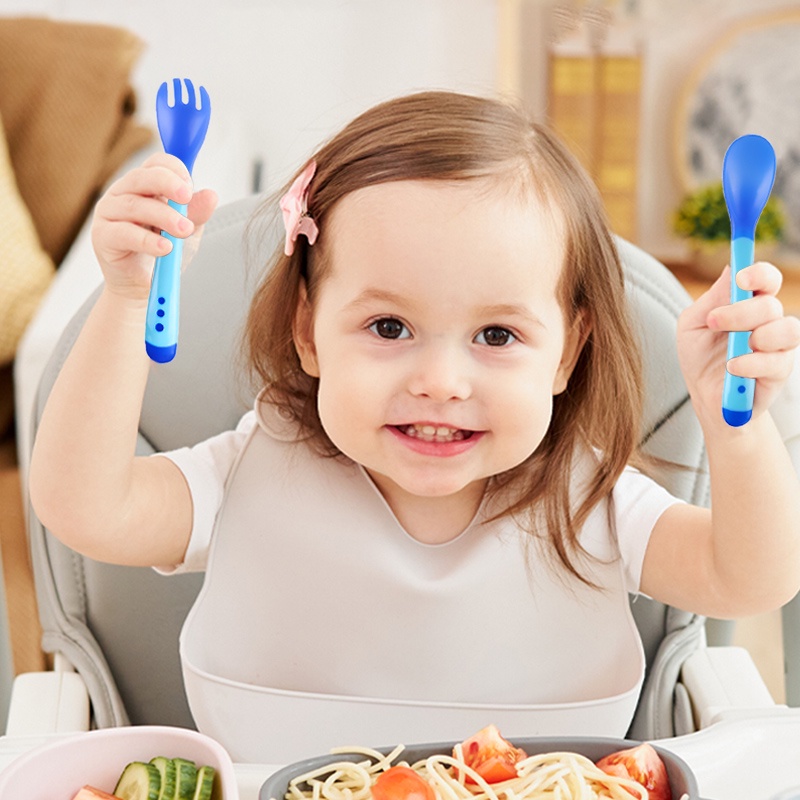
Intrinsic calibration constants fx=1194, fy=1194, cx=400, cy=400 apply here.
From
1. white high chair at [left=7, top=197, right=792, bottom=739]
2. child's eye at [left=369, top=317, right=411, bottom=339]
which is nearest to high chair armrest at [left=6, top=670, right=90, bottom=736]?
white high chair at [left=7, top=197, right=792, bottom=739]

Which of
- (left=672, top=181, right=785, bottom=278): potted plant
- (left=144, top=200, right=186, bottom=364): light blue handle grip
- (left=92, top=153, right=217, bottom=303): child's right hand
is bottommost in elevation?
(left=672, top=181, right=785, bottom=278): potted plant

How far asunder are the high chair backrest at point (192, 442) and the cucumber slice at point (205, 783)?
0.40 m

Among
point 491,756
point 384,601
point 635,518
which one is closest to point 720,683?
point 635,518

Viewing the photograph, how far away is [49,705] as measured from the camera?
0.90 meters

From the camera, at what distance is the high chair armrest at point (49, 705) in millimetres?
A: 874

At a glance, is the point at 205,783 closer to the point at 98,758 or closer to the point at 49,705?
the point at 98,758

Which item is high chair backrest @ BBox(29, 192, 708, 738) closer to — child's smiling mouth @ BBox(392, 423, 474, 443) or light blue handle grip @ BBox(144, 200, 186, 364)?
child's smiling mouth @ BBox(392, 423, 474, 443)

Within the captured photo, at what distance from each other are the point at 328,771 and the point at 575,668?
0.34 m

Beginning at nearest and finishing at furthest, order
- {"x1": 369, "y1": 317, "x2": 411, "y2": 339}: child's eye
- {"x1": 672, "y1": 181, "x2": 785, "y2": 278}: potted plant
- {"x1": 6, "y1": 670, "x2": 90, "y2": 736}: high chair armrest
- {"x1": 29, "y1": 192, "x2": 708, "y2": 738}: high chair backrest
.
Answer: {"x1": 369, "y1": 317, "x2": 411, "y2": 339}: child's eye
{"x1": 6, "y1": 670, "x2": 90, "y2": 736}: high chair armrest
{"x1": 29, "y1": 192, "x2": 708, "y2": 738}: high chair backrest
{"x1": 672, "y1": 181, "x2": 785, "y2": 278}: potted plant

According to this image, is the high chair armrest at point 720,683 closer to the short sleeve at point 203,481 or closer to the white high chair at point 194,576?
the white high chair at point 194,576

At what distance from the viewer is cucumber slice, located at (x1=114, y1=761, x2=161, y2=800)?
0.57 metres

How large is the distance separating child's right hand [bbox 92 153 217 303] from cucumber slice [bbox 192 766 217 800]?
0.26 metres

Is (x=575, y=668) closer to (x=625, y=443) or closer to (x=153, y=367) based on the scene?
(x=625, y=443)

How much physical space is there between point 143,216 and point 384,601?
368 millimetres
